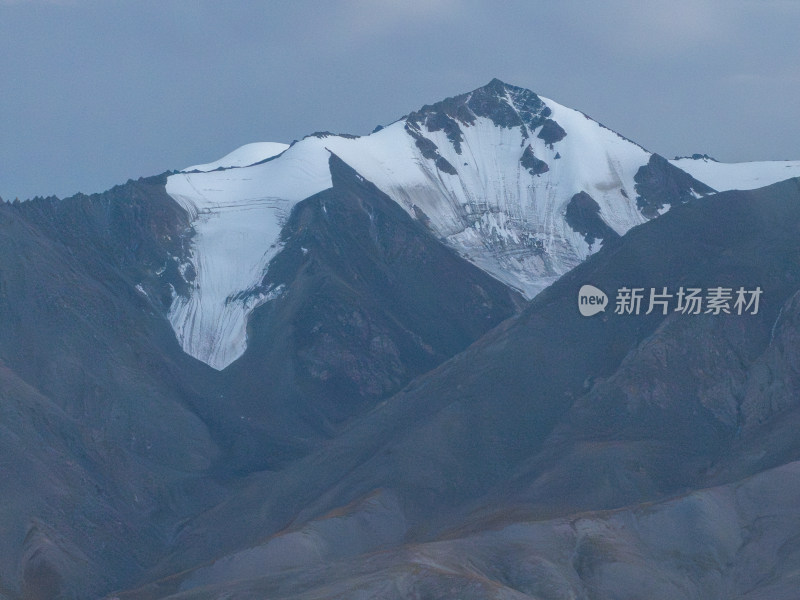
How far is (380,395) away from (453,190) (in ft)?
120

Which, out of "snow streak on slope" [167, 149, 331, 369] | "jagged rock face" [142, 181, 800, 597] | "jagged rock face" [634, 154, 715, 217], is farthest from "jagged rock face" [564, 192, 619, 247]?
"jagged rock face" [142, 181, 800, 597]

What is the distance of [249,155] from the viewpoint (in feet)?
456

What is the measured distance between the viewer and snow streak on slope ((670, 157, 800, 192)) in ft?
409

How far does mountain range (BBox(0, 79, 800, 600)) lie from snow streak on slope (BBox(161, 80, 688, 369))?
36 cm

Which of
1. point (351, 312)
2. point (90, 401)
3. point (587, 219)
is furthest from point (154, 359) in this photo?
point (587, 219)

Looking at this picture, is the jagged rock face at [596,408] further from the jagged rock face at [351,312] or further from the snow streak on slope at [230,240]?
the snow streak on slope at [230,240]

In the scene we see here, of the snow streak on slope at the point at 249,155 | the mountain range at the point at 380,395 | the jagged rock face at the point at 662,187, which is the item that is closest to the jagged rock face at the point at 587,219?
the mountain range at the point at 380,395

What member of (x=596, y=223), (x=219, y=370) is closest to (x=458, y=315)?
(x=219, y=370)

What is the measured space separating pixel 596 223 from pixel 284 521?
6256cm

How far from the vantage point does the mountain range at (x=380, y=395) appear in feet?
161

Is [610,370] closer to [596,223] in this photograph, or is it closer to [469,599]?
[469,599]

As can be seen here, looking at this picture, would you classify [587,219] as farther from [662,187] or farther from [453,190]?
[453,190]

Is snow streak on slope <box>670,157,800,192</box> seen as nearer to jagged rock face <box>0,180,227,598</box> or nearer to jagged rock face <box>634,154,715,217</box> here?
jagged rock face <box>634,154,715,217</box>

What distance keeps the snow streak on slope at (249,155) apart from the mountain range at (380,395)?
17610 millimetres
